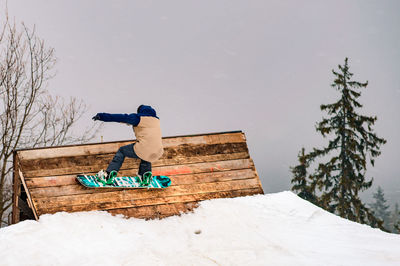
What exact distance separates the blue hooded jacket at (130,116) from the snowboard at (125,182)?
4.01 ft

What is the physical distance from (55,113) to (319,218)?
11913mm

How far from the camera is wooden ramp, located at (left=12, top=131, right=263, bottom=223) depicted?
18.3 ft

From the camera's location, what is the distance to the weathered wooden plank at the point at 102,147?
5973 millimetres

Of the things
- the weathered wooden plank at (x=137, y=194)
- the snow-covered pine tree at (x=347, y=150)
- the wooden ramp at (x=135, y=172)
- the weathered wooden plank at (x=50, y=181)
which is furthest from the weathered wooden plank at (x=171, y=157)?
the snow-covered pine tree at (x=347, y=150)

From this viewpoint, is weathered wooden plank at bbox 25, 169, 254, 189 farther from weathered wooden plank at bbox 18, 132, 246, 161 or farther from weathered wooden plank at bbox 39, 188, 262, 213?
weathered wooden plank at bbox 18, 132, 246, 161

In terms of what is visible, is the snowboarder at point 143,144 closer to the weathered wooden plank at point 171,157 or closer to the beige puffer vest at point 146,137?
the beige puffer vest at point 146,137

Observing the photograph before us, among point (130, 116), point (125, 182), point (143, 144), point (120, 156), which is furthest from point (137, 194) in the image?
point (130, 116)

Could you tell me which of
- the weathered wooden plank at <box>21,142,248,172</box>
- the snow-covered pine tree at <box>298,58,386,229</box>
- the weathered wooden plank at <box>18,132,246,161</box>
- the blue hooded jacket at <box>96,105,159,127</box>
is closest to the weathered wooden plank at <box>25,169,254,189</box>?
the weathered wooden plank at <box>21,142,248,172</box>

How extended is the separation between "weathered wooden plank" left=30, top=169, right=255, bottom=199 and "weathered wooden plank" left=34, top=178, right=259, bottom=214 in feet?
0.25

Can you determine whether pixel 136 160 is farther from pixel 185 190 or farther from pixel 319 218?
pixel 319 218

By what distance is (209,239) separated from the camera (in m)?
4.53

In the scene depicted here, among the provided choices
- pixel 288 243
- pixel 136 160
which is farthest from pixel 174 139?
pixel 288 243

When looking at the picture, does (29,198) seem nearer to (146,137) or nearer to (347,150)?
(146,137)

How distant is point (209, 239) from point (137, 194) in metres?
2.01
